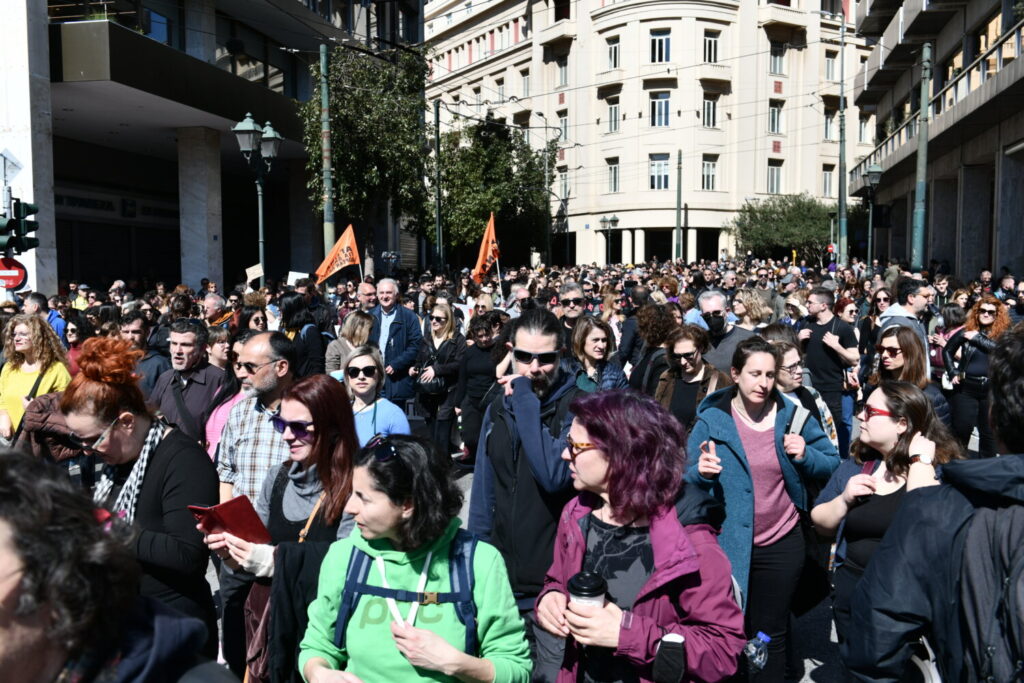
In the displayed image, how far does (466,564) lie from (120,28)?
19848mm

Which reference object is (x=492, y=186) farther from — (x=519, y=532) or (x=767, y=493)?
(x=519, y=532)

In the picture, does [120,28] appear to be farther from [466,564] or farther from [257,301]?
[466,564]

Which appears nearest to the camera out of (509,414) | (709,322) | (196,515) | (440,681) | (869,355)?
(440,681)

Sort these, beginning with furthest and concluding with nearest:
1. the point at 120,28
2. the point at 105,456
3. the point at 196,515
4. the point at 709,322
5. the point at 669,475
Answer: the point at 120,28
the point at 709,322
the point at 105,456
the point at 196,515
the point at 669,475

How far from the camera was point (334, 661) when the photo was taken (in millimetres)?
2814

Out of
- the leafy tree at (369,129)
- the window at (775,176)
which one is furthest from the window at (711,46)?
the leafy tree at (369,129)

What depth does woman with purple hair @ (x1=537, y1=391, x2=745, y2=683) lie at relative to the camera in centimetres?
268

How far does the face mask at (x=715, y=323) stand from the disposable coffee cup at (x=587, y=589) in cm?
570

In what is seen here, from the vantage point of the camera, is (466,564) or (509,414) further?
(509,414)

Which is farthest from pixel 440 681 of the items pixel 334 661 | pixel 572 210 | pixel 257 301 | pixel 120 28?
pixel 572 210

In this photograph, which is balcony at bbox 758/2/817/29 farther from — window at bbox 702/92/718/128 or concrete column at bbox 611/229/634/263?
concrete column at bbox 611/229/634/263

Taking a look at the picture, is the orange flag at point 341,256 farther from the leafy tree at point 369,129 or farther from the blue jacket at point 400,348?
the leafy tree at point 369,129

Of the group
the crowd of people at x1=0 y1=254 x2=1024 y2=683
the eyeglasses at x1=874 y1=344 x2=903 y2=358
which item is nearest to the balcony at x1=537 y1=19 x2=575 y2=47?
the eyeglasses at x1=874 y1=344 x2=903 y2=358

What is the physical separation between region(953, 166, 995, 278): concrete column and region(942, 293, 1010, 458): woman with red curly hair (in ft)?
67.9
